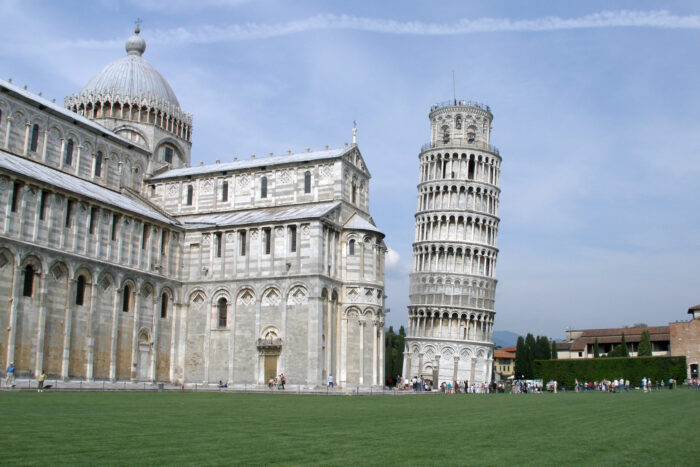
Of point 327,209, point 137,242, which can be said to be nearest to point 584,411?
point 327,209

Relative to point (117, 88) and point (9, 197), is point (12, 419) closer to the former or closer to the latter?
point (9, 197)

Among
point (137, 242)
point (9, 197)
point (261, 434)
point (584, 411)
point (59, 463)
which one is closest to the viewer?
point (59, 463)

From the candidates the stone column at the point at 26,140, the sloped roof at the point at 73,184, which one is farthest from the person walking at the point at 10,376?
the stone column at the point at 26,140

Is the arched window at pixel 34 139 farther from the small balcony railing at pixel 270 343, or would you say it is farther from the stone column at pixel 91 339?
the small balcony railing at pixel 270 343

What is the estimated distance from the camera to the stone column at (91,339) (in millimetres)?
41750

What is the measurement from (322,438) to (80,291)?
106 feet

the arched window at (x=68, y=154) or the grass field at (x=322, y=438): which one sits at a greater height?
the arched window at (x=68, y=154)

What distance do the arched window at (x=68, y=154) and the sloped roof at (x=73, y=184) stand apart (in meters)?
A: 1.08

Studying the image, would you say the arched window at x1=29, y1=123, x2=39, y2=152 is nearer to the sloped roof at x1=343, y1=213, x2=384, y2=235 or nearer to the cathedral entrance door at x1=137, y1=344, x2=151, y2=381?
the cathedral entrance door at x1=137, y1=344, x2=151, y2=381

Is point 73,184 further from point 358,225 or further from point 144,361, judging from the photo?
point 358,225

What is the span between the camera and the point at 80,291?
42.1m

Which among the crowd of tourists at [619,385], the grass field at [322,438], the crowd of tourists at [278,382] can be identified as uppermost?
the grass field at [322,438]

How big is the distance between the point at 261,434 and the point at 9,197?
1171 inches

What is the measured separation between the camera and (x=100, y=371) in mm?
42875
